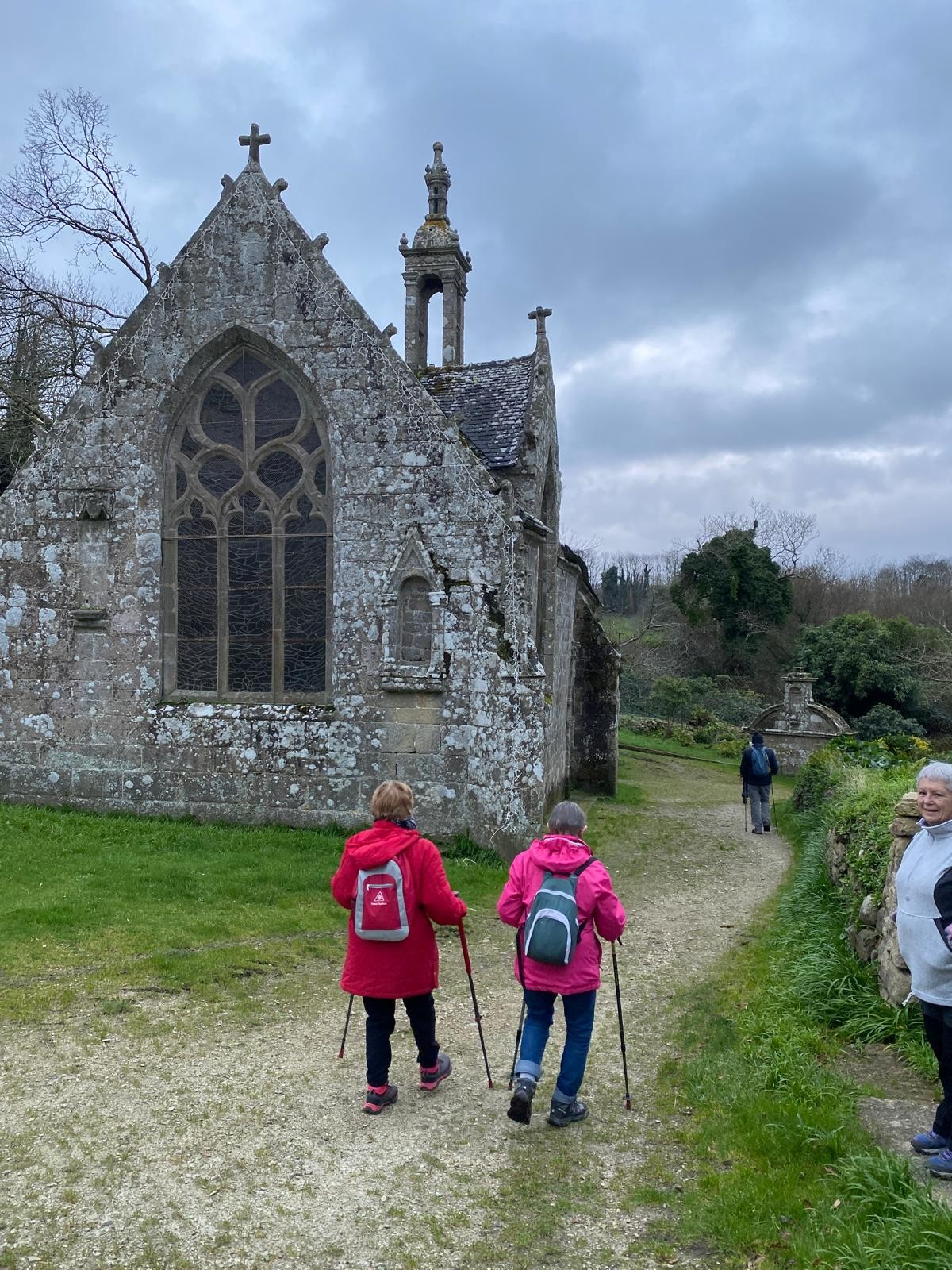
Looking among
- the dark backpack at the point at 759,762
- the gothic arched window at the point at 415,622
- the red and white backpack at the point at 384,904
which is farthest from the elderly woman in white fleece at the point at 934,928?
the dark backpack at the point at 759,762

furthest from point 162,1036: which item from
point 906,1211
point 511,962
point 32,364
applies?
point 32,364

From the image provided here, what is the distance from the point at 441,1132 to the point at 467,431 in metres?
10.8

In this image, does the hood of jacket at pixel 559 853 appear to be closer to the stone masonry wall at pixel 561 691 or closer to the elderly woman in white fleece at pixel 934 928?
the elderly woman in white fleece at pixel 934 928

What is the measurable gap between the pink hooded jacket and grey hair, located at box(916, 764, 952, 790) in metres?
1.64

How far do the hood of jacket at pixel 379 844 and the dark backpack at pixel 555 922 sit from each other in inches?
30.7

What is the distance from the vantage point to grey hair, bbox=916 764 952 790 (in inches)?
167

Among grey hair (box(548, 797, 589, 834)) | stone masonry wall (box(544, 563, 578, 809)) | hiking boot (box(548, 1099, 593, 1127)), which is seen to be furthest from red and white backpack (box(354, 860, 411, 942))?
stone masonry wall (box(544, 563, 578, 809))

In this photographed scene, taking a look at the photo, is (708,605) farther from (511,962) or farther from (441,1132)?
(441,1132)

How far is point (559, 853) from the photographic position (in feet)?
16.3

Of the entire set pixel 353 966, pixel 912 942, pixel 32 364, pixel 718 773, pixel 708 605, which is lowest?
pixel 718 773

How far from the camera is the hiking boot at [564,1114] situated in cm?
499

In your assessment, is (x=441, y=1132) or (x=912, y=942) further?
(x=441, y=1132)

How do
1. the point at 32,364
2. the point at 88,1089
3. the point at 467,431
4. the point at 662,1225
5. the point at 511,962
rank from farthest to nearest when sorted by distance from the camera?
1. the point at 32,364
2. the point at 467,431
3. the point at 511,962
4. the point at 88,1089
5. the point at 662,1225

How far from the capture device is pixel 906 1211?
3.72 meters
